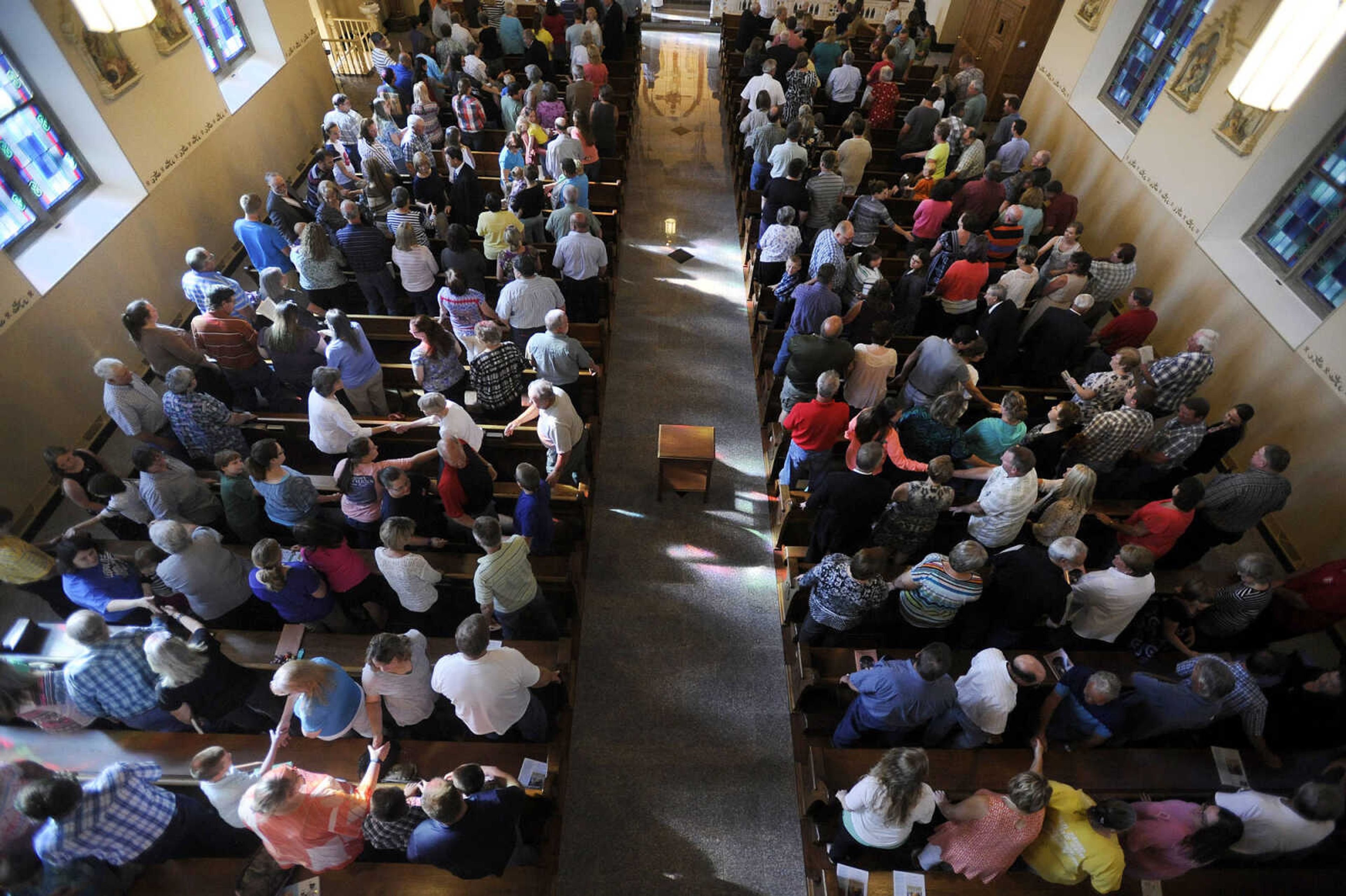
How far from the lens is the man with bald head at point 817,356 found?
5.26 m

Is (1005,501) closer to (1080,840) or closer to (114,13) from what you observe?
(1080,840)

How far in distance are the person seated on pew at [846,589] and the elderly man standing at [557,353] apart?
248cm

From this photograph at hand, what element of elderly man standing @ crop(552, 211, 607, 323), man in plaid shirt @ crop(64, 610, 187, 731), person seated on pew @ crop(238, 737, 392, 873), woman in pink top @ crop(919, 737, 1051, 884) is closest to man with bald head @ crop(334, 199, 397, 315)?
elderly man standing @ crop(552, 211, 607, 323)

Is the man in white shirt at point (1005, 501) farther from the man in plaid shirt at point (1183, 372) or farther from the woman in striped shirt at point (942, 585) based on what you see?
the man in plaid shirt at point (1183, 372)

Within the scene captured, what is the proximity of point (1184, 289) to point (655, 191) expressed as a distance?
6.90 meters

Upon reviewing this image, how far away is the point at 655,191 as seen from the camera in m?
9.91

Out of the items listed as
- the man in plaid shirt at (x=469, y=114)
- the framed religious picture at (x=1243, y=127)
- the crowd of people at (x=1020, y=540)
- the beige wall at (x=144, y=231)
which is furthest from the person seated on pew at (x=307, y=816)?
the framed religious picture at (x=1243, y=127)

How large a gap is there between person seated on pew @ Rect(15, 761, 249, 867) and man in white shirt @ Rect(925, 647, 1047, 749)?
13.2 feet

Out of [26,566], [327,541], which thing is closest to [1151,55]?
[327,541]

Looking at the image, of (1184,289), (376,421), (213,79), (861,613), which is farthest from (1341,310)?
(213,79)

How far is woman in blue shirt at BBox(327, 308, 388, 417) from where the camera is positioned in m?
5.07

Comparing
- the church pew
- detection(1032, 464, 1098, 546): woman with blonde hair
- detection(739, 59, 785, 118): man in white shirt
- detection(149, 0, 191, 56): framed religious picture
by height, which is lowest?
the church pew

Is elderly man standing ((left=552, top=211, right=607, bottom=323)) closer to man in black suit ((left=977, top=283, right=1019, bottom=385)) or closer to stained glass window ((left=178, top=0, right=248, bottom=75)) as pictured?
man in black suit ((left=977, top=283, right=1019, bottom=385))

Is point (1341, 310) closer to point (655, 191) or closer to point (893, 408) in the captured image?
point (893, 408)
